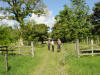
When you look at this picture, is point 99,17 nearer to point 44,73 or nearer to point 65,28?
point 44,73

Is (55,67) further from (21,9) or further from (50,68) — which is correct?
(21,9)

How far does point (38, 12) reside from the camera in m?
33.1

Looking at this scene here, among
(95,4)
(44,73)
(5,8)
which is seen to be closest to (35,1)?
(5,8)

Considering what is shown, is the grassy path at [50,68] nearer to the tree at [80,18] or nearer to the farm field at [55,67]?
the farm field at [55,67]

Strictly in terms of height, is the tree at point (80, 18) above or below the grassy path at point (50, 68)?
above

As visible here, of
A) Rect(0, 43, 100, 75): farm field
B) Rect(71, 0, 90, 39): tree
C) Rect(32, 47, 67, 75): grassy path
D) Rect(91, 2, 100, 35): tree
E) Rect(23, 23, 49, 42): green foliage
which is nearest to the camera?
Rect(0, 43, 100, 75): farm field

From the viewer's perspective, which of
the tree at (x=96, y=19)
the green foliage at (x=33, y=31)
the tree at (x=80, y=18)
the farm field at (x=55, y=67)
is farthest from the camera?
the green foliage at (x=33, y=31)

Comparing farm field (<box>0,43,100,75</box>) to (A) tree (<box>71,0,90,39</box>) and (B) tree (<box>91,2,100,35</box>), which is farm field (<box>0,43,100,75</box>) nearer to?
(B) tree (<box>91,2,100,35</box>)

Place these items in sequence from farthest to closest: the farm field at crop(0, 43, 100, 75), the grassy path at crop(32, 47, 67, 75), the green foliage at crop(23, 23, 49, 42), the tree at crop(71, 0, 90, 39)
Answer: the green foliage at crop(23, 23, 49, 42) < the tree at crop(71, 0, 90, 39) < the grassy path at crop(32, 47, 67, 75) < the farm field at crop(0, 43, 100, 75)

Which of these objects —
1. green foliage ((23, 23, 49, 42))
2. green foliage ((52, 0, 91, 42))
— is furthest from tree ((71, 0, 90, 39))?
green foliage ((23, 23, 49, 42))

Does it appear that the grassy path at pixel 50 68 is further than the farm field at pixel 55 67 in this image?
Yes

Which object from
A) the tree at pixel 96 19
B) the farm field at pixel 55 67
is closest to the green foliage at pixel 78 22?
the tree at pixel 96 19

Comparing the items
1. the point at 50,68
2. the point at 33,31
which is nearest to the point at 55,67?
the point at 50,68

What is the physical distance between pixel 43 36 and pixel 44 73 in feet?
187
